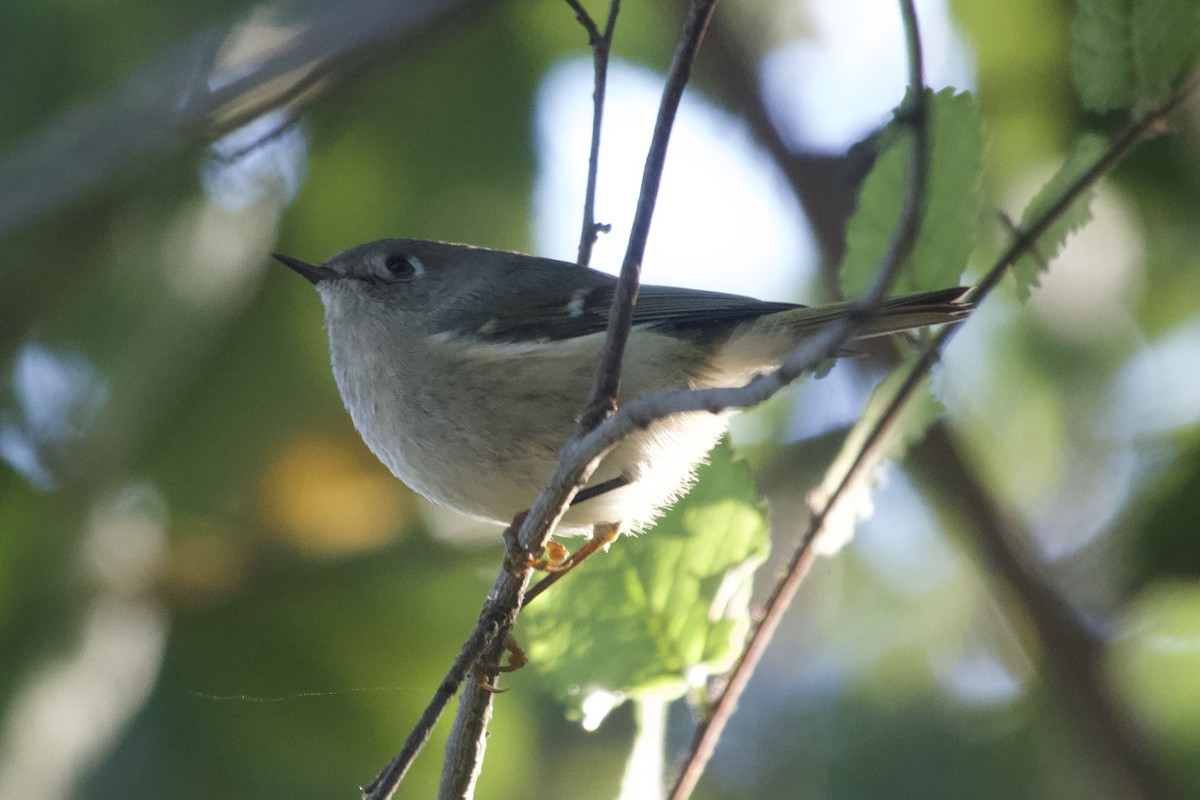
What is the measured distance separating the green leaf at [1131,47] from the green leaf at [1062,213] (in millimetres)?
48

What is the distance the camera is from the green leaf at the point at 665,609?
1438mm

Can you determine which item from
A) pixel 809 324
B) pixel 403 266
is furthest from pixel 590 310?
pixel 403 266

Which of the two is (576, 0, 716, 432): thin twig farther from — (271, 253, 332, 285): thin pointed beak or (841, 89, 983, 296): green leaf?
(271, 253, 332, 285): thin pointed beak

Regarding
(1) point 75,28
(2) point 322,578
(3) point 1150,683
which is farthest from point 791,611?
(1) point 75,28

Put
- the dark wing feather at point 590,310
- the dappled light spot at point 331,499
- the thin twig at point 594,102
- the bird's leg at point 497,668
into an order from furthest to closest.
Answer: the dappled light spot at point 331,499
the dark wing feather at point 590,310
the thin twig at point 594,102
the bird's leg at point 497,668

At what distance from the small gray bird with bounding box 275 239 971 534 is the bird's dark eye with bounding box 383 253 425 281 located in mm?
305

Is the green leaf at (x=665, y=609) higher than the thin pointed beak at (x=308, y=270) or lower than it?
lower

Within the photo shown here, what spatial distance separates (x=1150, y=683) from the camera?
7.50 ft

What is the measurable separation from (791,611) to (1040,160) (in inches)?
50.5

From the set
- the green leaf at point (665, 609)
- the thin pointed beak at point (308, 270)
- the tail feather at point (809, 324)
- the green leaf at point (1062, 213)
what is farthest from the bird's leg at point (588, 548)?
the thin pointed beak at point (308, 270)

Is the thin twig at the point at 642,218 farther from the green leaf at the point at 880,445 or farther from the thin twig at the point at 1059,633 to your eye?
the thin twig at the point at 1059,633

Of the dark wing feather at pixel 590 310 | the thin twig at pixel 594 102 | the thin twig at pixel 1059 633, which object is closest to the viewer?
the thin twig at pixel 594 102

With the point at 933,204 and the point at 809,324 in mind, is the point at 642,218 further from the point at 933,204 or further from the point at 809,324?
the point at 809,324

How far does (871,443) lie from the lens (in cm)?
139
